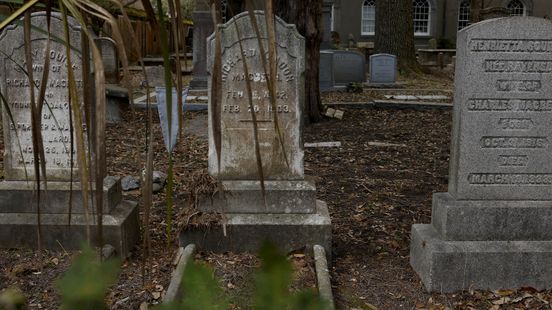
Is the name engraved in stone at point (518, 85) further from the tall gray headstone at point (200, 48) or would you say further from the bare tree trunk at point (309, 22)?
the tall gray headstone at point (200, 48)

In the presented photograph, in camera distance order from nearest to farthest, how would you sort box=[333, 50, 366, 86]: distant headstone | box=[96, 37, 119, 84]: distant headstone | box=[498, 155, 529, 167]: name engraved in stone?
box=[498, 155, 529, 167]: name engraved in stone, box=[96, 37, 119, 84]: distant headstone, box=[333, 50, 366, 86]: distant headstone

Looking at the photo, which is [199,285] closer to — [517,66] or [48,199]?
[517,66]

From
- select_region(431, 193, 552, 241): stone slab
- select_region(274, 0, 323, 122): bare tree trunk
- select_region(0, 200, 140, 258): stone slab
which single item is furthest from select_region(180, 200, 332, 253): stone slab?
select_region(274, 0, 323, 122): bare tree trunk

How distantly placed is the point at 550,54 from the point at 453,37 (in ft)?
99.2

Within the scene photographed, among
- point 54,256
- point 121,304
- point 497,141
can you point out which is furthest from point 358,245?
point 54,256

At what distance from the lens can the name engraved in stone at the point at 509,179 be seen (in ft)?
13.1

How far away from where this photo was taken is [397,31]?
61.5ft

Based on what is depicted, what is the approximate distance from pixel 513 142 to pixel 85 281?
12.4ft

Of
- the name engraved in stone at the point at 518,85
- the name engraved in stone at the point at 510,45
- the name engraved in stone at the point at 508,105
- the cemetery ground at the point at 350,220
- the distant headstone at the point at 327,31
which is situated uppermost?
the distant headstone at the point at 327,31

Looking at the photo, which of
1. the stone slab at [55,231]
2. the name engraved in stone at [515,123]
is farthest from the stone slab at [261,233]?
the name engraved in stone at [515,123]

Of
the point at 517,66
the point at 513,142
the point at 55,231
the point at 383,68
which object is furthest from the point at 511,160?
the point at 383,68

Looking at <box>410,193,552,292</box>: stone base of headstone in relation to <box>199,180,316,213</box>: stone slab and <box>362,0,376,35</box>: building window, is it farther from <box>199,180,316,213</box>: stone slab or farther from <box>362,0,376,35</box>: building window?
<box>362,0,376,35</box>: building window

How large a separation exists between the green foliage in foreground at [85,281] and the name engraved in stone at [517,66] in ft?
11.7

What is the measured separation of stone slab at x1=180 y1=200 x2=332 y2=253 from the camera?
445 centimetres
